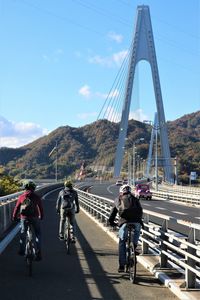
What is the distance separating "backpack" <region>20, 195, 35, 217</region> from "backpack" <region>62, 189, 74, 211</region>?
2841 mm

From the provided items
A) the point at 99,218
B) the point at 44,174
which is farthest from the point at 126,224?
the point at 44,174

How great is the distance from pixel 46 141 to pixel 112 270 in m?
135

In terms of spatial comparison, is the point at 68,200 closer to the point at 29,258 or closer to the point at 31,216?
the point at 31,216

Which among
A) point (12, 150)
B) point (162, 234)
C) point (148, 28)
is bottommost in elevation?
point (162, 234)

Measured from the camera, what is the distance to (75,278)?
9.10m

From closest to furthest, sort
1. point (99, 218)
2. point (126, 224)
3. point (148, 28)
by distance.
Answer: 1. point (126, 224)
2. point (99, 218)
3. point (148, 28)

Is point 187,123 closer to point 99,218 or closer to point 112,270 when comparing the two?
point 99,218

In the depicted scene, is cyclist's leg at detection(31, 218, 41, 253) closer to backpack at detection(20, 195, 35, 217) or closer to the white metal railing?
backpack at detection(20, 195, 35, 217)

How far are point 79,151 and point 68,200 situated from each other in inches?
5113

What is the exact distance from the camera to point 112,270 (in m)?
10.0

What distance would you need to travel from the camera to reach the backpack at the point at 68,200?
42.6ft

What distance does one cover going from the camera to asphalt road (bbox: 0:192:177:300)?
776 cm

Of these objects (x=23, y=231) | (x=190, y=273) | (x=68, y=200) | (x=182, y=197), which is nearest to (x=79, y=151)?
(x=182, y=197)

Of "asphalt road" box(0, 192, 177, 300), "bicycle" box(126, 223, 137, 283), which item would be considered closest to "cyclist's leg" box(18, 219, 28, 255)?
"asphalt road" box(0, 192, 177, 300)
